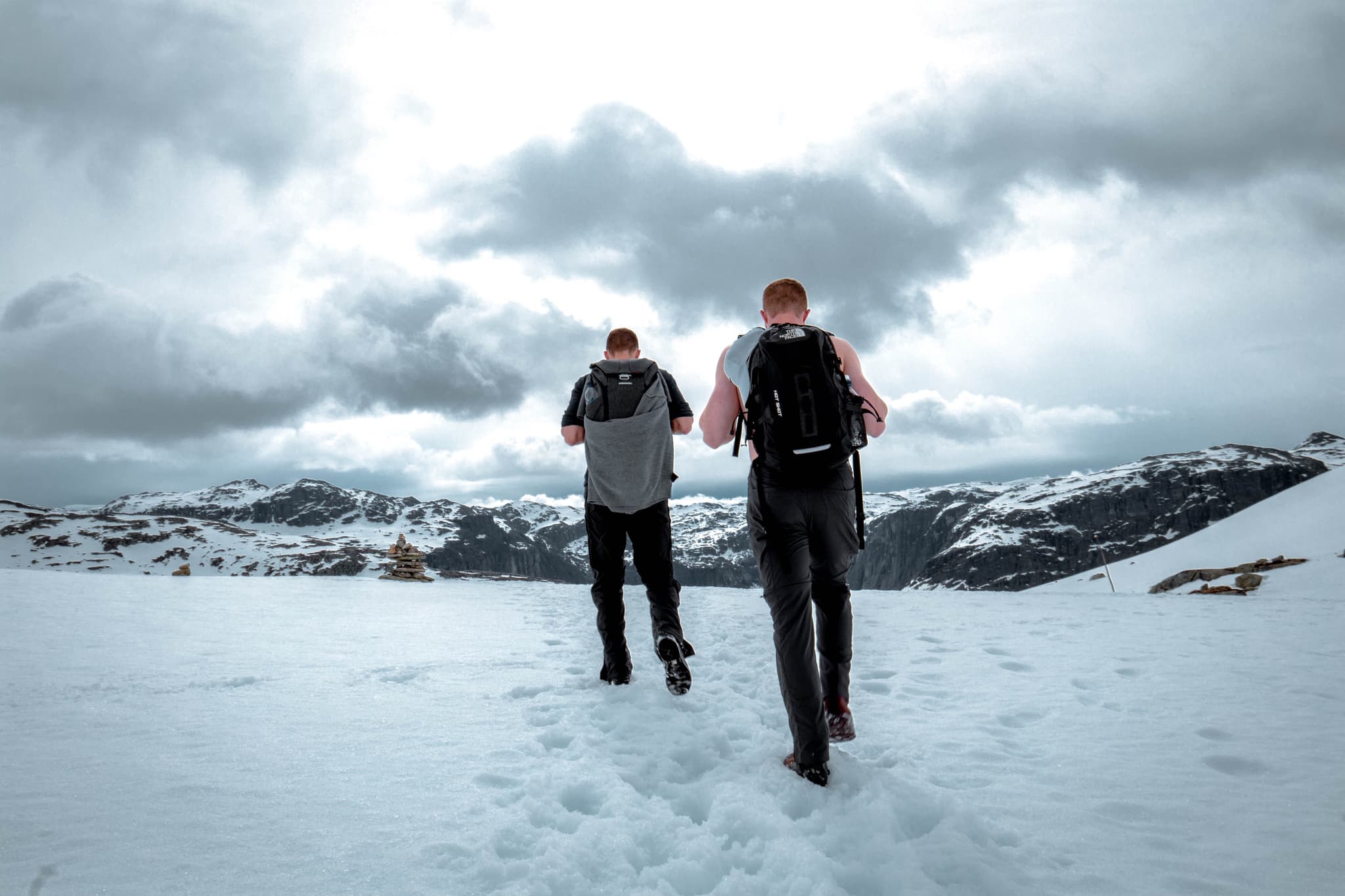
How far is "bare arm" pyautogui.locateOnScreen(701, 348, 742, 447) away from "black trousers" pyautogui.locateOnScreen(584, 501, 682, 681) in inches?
68.3

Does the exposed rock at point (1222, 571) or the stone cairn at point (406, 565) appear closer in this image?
the stone cairn at point (406, 565)

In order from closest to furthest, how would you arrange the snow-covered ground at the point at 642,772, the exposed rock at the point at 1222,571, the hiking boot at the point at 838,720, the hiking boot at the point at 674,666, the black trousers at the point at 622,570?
the snow-covered ground at the point at 642,772 < the hiking boot at the point at 838,720 < the hiking boot at the point at 674,666 < the black trousers at the point at 622,570 < the exposed rock at the point at 1222,571

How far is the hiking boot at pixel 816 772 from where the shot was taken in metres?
4.07

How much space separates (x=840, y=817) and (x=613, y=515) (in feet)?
11.6

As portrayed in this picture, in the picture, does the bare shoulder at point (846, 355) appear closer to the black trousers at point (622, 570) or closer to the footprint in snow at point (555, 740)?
the black trousers at point (622, 570)

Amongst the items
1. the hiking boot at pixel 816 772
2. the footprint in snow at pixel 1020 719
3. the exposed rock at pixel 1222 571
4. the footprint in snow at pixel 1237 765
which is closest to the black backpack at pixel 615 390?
the hiking boot at pixel 816 772

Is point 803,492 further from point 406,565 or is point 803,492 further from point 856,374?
point 406,565

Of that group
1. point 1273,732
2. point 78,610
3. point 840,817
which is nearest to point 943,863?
point 840,817

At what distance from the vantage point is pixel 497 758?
Result: 14.5 ft

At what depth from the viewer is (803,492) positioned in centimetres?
435

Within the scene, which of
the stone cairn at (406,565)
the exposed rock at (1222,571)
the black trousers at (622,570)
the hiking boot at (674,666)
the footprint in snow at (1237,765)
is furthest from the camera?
the exposed rock at (1222,571)

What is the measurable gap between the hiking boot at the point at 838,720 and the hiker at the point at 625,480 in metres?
1.77

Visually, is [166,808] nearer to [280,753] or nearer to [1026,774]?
[280,753]

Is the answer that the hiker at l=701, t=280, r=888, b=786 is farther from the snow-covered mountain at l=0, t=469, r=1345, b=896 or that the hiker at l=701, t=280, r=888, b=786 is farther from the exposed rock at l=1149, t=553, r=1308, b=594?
the exposed rock at l=1149, t=553, r=1308, b=594
